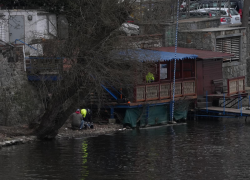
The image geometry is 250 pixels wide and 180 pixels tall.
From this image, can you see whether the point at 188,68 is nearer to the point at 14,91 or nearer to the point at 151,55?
the point at 151,55

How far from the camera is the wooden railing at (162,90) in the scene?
1094 inches

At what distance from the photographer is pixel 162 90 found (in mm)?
29031

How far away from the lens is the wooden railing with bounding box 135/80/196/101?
27.8 m

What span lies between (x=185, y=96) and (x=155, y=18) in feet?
42.3

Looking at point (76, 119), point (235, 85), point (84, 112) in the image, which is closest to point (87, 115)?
point (84, 112)

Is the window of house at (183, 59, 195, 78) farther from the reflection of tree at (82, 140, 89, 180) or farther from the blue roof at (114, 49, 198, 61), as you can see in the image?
the reflection of tree at (82, 140, 89, 180)

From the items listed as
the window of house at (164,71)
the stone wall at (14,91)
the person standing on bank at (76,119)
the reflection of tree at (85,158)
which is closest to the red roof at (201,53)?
the window of house at (164,71)

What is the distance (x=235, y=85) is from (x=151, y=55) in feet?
21.3

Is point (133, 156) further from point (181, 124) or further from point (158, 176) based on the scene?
point (181, 124)

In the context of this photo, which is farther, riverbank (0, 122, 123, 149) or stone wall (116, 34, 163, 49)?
stone wall (116, 34, 163, 49)

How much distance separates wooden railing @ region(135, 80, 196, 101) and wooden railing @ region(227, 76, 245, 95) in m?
1.86

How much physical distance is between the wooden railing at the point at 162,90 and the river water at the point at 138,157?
2026 millimetres

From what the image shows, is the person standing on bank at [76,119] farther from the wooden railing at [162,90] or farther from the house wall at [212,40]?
the house wall at [212,40]

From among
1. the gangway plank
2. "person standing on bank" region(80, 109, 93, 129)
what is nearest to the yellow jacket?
"person standing on bank" region(80, 109, 93, 129)
